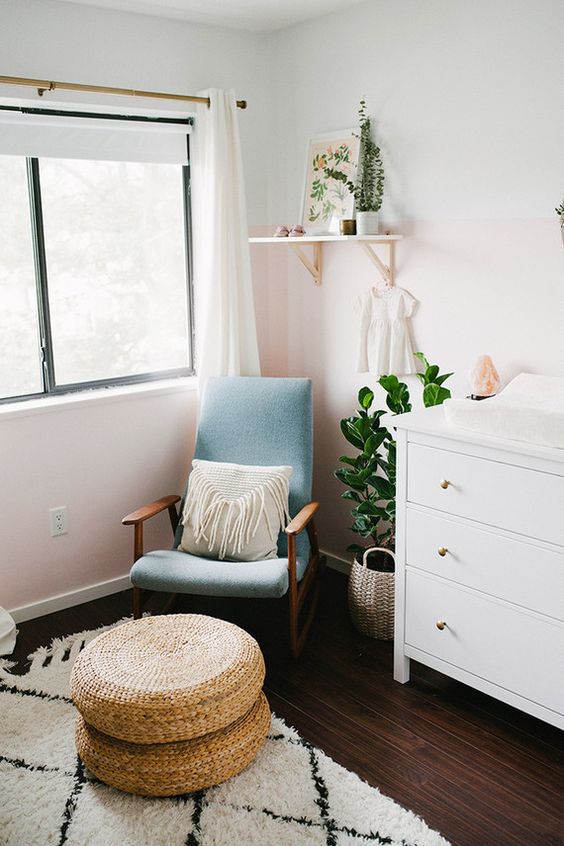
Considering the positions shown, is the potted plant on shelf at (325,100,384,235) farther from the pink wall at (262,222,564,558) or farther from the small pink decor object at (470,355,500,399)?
the small pink decor object at (470,355,500,399)

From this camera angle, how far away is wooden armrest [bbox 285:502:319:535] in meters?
2.79

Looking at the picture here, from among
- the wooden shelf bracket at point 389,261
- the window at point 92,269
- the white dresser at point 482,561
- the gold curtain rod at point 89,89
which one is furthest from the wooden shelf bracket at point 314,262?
the white dresser at point 482,561

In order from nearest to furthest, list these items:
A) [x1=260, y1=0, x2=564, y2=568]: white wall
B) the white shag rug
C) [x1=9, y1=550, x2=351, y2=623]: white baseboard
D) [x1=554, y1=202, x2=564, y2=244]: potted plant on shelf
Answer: the white shag rug, [x1=554, y1=202, x2=564, y2=244]: potted plant on shelf, [x1=260, y1=0, x2=564, y2=568]: white wall, [x1=9, y1=550, x2=351, y2=623]: white baseboard

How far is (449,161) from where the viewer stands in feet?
9.34

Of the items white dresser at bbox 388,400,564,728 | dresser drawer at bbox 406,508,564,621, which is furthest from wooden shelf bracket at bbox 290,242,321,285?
dresser drawer at bbox 406,508,564,621

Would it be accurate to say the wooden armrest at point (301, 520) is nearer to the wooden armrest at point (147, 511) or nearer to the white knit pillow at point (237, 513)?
the white knit pillow at point (237, 513)

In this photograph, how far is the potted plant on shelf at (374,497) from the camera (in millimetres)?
2879

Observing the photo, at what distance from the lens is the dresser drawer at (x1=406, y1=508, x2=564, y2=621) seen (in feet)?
7.22

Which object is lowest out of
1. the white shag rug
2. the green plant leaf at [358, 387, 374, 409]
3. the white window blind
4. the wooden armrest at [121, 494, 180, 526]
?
the white shag rug

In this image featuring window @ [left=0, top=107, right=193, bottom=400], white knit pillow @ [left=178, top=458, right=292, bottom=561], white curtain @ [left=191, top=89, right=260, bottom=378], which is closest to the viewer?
white knit pillow @ [left=178, top=458, right=292, bottom=561]

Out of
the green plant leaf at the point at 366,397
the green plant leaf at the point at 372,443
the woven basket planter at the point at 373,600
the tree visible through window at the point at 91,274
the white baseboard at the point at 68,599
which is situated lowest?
the white baseboard at the point at 68,599

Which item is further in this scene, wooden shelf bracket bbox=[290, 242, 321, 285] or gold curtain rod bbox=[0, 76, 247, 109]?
wooden shelf bracket bbox=[290, 242, 321, 285]

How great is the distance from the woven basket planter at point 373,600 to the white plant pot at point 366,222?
3.79 feet

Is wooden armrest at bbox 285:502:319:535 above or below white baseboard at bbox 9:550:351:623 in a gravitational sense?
above
